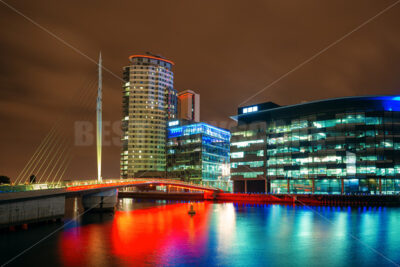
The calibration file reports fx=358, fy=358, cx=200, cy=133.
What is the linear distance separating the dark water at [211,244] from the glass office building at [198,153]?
330 feet

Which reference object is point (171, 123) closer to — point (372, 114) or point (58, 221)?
point (372, 114)

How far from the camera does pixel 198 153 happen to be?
152000 millimetres

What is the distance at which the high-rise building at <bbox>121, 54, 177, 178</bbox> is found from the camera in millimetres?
184625

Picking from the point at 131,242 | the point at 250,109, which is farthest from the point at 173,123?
the point at 131,242

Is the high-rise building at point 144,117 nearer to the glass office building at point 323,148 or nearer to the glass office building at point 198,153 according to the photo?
the glass office building at point 198,153

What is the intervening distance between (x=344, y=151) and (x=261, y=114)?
28.1 metres

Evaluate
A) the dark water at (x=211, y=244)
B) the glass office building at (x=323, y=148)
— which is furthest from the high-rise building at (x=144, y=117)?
the dark water at (x=211, y=244)

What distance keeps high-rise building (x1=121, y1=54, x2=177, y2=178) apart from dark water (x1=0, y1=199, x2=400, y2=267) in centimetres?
13392

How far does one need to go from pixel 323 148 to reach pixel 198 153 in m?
65.3

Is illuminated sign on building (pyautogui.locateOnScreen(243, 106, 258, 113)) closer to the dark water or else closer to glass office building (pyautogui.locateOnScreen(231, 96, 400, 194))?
glass office building (pyautogui.locateOnScreen(231, 96, 400, 194))

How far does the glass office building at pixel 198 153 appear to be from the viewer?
499ft

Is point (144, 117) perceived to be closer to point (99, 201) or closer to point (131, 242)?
point (99, 201)

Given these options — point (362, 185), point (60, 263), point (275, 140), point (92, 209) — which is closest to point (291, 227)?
point (60, 263)

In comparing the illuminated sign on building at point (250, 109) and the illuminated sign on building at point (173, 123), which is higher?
the illuminated sign on building at point (173, 123)
